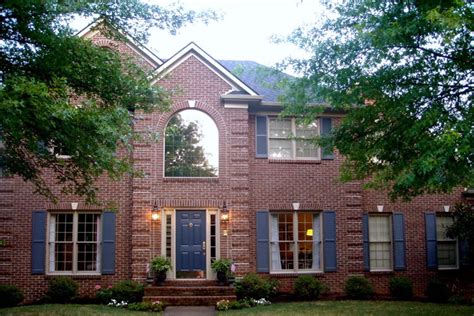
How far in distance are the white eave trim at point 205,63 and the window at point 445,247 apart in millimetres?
8112

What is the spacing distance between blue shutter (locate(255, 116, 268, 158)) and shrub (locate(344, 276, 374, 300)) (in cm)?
476

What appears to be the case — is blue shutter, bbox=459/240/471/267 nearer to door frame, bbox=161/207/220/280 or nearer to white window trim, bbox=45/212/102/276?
door frame, bbox=161/207/220/280

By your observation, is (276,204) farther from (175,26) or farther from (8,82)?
(8,82)

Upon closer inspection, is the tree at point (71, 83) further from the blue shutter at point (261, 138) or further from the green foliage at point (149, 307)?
the blue shutter at point (261, 138)

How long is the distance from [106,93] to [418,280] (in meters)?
12.4

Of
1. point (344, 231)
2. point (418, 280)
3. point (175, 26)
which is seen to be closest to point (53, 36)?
point (175, 26)

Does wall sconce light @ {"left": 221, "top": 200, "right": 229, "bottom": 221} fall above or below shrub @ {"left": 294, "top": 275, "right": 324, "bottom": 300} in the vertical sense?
above

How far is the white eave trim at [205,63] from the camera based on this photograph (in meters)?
17.8

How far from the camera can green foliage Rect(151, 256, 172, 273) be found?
650 inches

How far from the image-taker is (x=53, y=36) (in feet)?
36.3

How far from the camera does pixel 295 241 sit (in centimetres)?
1808

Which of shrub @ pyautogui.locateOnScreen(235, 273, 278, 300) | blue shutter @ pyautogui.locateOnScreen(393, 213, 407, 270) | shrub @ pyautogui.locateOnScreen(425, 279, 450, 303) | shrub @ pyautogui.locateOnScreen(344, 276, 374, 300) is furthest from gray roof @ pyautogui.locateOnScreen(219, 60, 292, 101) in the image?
shrub @ pyautogui.locateOnScreen(425, 279, 450, 303)

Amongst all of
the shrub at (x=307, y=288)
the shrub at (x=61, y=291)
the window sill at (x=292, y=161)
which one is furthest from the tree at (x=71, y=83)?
the shrub at (x=307, y=288)

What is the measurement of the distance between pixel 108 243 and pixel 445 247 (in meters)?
11.3
